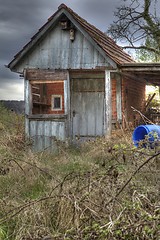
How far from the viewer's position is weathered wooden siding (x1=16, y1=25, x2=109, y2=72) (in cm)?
1384

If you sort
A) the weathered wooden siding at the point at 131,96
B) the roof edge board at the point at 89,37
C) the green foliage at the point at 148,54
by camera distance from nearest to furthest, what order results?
the roof edge board at the point at 89,37 < the weathered wooden siding at the point at 131,96 < the green foliage at the point at 148,54

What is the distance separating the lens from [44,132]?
47.4ft

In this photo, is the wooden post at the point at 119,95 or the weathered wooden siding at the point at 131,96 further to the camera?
the weathered wooden siding at the point at 131,96

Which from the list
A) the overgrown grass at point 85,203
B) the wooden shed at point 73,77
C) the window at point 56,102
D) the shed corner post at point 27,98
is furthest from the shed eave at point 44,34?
the overgrown grass at point 85,203

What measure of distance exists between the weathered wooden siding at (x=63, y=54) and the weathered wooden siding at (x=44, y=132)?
2151 mm

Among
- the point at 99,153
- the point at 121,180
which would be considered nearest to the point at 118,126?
the point at 99,153

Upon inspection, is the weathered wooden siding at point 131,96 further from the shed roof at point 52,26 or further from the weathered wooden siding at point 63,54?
the weathered wooden siding at point 63,54

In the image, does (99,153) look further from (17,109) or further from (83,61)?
(17,109)

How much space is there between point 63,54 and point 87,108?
93.3 inches

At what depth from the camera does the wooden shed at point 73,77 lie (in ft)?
45.1

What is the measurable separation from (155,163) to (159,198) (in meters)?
2.40

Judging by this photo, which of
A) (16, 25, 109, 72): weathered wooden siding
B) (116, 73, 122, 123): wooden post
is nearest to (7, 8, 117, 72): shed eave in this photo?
(16, 25, 109, 72): weathered wooden siding

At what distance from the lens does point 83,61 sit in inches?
549

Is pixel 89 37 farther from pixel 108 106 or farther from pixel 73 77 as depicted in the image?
pixel 108 106
